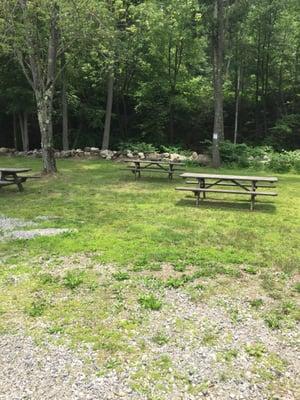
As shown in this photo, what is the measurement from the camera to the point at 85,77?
53.8 feet

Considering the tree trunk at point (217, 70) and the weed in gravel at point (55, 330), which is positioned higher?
the tree trunk at point (217, 70)

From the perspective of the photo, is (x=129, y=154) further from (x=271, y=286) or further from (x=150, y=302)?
(x=150, y=302)

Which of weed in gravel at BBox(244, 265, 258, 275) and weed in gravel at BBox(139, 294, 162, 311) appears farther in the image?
weed in gravel at BBox(244, 265, 258, 275)

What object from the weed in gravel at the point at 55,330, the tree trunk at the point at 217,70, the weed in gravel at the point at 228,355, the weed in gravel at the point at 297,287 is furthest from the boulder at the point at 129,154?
the weed in gravel at the point at 228,355

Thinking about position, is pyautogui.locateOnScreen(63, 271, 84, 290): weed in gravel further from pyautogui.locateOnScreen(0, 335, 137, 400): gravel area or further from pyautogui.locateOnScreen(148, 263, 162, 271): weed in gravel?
pyautogui.locateOnScreen(0, 335, 137, 400): gravel area

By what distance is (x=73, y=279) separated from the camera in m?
4.15

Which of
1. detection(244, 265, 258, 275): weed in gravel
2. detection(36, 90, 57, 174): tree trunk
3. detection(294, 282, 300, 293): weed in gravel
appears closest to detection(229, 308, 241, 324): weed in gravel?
detection(294, 282, 300, 293): weed in gravel

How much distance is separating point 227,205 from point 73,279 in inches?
172

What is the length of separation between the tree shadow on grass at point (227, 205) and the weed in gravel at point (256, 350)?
14.7ft

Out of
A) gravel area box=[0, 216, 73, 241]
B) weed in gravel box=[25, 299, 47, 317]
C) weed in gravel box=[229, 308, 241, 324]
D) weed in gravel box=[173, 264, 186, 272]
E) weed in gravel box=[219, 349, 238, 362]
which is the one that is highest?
gravel area box=[0, 216, 73, 241]

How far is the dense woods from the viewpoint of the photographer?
50.3 feet

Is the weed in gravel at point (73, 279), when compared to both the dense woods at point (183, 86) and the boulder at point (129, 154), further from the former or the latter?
the boulder at point (129, 154)

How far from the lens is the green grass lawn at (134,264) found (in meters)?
3.34

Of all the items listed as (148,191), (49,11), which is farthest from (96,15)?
(148,191)
